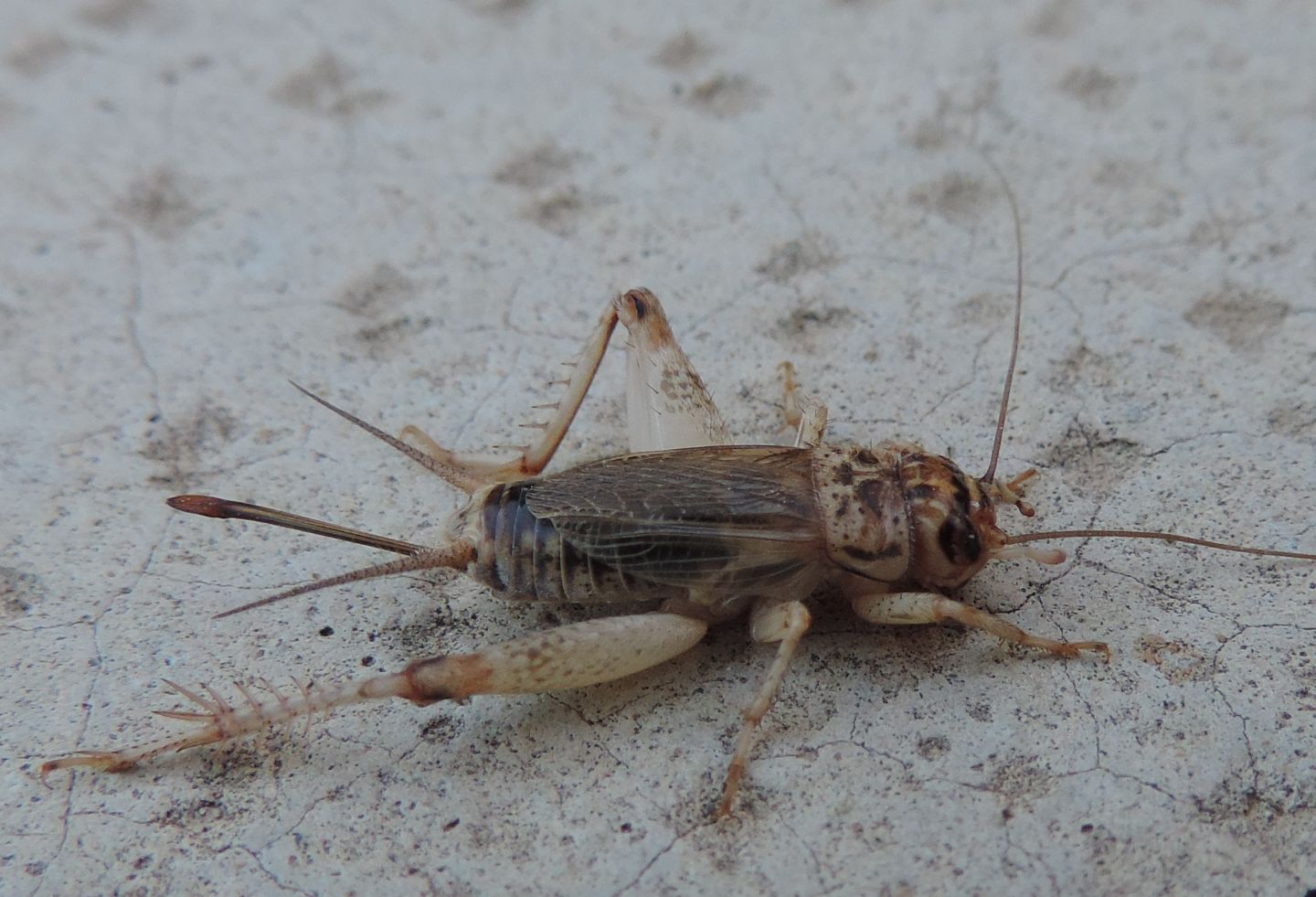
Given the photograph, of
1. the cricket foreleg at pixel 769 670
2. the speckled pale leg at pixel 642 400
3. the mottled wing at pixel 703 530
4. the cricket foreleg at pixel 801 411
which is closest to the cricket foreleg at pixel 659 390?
the speckled pale leg at pixel 642 400

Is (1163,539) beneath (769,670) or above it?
above

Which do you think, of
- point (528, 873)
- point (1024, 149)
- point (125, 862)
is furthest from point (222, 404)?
point (1024, 149)

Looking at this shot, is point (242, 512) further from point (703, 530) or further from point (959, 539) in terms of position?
point (959, 539)

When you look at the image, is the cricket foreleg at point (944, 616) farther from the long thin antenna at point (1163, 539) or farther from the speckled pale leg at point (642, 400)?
the speckled pale leg at point (642, 400)

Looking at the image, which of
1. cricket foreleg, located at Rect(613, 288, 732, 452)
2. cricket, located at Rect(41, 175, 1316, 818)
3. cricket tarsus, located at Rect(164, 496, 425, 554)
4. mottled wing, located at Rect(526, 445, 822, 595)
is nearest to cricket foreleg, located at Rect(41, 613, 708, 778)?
cricket, located at Rect(41, 175, 1316, 818)

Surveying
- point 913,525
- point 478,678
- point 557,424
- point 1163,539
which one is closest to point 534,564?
point 478,678

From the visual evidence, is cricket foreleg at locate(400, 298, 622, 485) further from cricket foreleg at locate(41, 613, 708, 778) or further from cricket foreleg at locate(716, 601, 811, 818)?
cricket foreleg at locate(716, 601, 811, 818)

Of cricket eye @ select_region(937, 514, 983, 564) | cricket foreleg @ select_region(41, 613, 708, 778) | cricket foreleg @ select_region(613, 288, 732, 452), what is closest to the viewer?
cricket foreleg @ select_region(41, 613, 708, 778)
